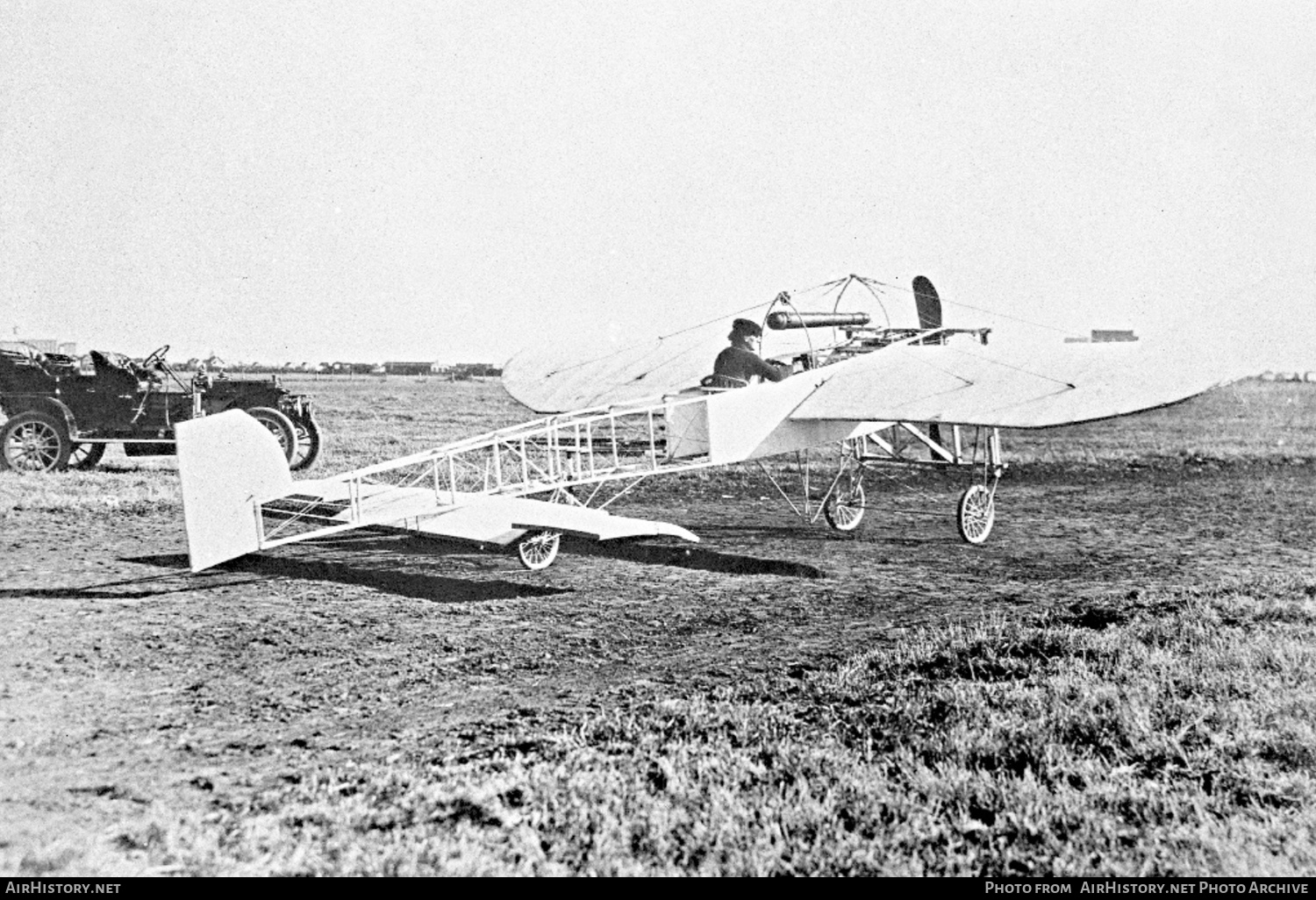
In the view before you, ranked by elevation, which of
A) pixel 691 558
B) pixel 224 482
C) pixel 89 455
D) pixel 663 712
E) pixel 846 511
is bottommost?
pixel 663 712

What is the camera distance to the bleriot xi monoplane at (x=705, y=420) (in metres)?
7.17

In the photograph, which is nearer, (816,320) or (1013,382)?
(1013,382)

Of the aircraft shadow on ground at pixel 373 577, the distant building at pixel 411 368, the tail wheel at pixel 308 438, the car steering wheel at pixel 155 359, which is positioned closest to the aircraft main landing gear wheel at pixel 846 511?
the aircraft shadow on ground at pixel 373 577

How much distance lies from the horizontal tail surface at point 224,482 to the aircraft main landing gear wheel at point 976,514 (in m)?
6.87

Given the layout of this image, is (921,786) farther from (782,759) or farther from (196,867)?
(196,867)

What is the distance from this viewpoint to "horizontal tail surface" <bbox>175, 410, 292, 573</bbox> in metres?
6.81

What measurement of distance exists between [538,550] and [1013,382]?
4908 millimetres

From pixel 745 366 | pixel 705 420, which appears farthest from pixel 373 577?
pixel 745 366

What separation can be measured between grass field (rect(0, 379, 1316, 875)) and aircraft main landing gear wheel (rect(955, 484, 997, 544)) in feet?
1.89

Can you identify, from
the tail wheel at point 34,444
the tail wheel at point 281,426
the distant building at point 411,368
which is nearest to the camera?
the tail wheel at point 34,444

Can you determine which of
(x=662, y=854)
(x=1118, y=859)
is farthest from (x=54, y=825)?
(x=1118, y=859)

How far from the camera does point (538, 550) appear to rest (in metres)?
8.86

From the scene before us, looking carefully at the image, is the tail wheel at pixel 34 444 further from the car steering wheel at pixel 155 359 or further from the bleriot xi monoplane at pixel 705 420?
the bleriot xi monoplane at pixel 705 420

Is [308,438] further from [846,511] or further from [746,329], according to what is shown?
[846,511]
